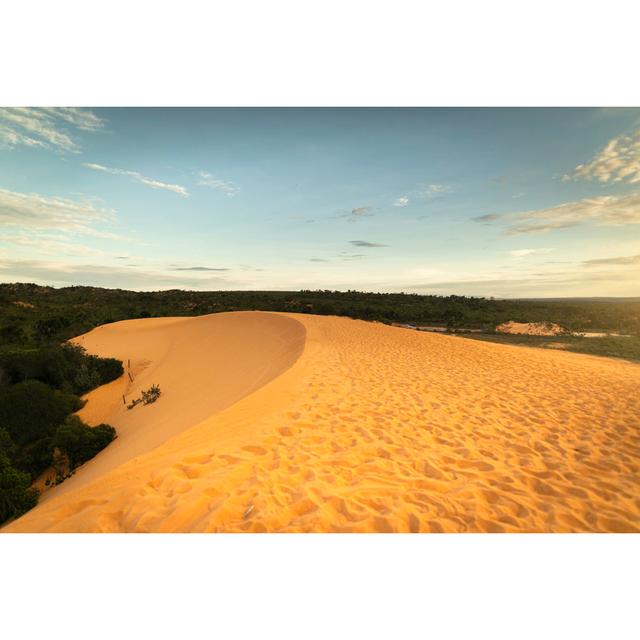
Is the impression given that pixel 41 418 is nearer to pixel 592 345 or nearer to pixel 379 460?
pixel 379 460

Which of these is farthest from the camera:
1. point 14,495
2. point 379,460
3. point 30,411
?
point 30,411

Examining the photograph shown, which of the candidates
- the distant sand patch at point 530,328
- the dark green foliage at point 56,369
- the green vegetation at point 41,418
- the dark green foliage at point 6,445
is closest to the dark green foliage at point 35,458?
the green vegetation at point 41,418

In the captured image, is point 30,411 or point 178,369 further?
point 178,369

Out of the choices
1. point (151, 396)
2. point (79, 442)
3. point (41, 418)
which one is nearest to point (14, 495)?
point (79, 442)

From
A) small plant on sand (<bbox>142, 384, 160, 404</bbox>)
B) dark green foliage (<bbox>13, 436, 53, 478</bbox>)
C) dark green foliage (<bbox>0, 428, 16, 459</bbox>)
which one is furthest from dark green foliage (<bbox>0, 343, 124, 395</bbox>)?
dark green foliage (<bbox>13, 436, 53, 478</bbox>)

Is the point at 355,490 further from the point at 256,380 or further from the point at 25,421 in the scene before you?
the point at 25,421

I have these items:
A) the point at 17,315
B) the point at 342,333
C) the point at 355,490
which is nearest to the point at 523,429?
the point at 355,490

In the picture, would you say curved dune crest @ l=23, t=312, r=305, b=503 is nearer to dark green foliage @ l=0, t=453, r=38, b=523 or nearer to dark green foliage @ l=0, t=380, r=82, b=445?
dark green foliage @ l=0, t=453, r=38, b=523
